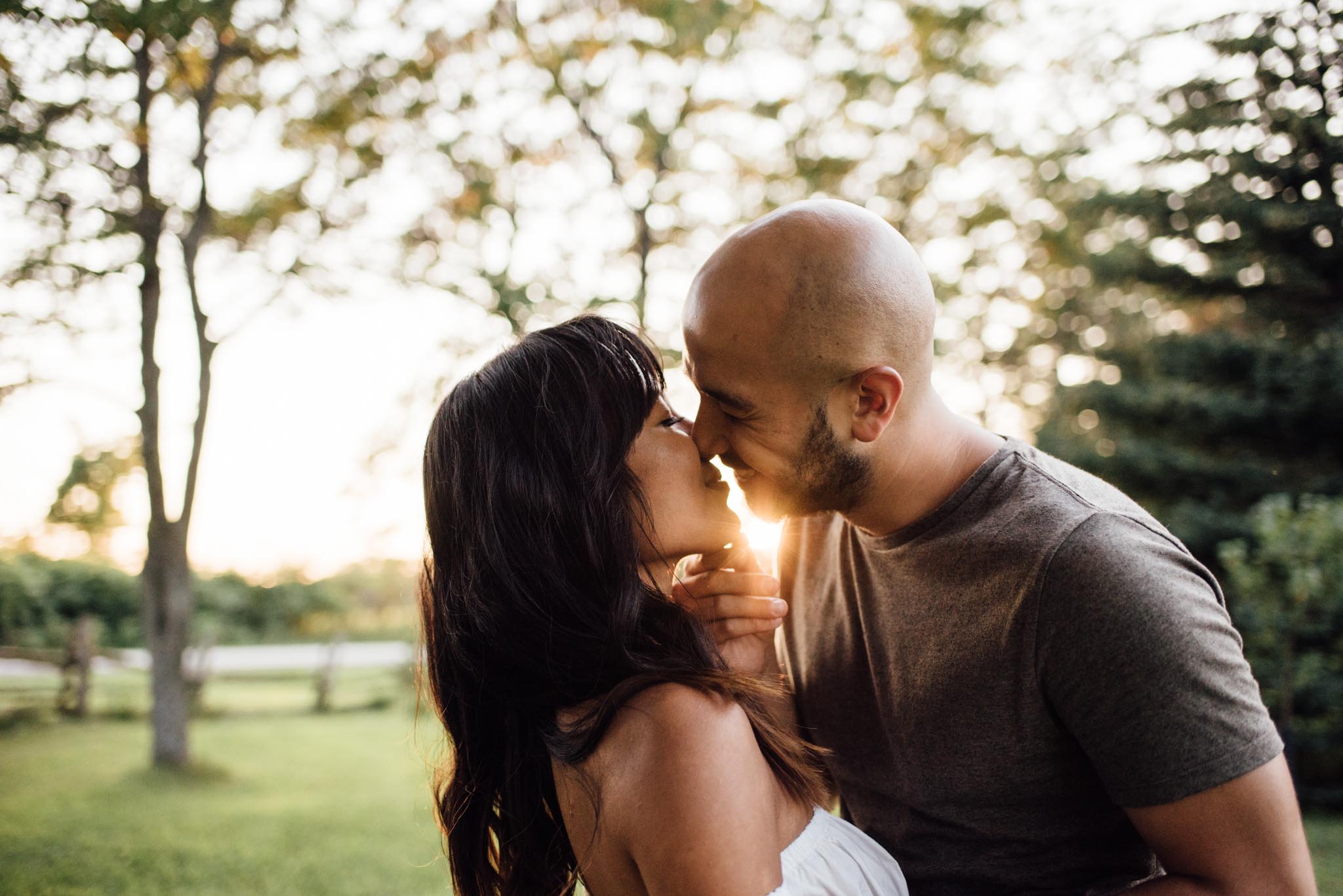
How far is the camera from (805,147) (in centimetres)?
988

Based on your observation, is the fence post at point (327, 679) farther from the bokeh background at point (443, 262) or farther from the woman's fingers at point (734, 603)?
the woman's fingers at point (734, 603)

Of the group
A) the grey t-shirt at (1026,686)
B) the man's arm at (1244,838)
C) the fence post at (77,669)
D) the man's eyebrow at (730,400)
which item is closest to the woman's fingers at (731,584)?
the grey t-shirt at (1026,686)

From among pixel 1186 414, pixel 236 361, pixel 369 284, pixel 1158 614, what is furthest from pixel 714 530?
pixel 1186 414

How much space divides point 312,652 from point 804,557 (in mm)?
16842

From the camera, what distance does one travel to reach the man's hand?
2129 millimetres

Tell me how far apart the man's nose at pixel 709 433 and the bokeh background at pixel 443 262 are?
4689 millimetres

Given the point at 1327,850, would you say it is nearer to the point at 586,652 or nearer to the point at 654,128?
the point at 586,652

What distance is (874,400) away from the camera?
80.1 inches

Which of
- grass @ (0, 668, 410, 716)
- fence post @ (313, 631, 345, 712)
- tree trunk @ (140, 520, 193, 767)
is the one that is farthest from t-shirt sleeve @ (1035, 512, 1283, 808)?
fence post @ (313, 631, 345, 712)

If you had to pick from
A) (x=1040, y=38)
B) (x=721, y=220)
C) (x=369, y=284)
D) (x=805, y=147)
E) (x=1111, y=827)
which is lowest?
(x=1111, y=827)

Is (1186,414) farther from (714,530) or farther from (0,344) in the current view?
(0,344)

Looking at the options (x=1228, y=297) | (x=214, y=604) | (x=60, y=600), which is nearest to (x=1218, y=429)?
(x=1228, y=297)

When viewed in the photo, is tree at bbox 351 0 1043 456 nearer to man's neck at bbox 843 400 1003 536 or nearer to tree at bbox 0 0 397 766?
tree at bbox 0 0 397 766

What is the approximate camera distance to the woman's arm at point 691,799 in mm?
1532
